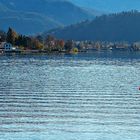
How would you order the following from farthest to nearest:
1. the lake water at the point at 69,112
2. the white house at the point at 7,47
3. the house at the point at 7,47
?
the house at the point at 7,47 < the white house at the point at 7,47 < the lake water at the point at 69,112

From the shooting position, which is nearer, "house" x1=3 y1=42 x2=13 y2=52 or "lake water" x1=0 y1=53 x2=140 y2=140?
"lake water" x1=0 y1=53 x2=140 y2=140

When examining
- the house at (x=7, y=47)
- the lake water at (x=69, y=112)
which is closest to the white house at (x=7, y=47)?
the house at (x=7, y=47)

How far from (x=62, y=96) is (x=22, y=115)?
11407 mm

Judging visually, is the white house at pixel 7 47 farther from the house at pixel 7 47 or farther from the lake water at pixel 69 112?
the lake water at pixel 69 112

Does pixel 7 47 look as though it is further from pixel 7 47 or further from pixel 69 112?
pixel 69 112

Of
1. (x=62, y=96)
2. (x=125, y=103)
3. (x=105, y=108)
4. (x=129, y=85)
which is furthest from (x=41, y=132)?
(x=129, y=85)

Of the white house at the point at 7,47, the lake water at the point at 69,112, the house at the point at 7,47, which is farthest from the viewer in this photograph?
the house at the point at 7,47

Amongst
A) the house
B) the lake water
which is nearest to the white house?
the house

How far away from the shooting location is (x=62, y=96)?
44281mm

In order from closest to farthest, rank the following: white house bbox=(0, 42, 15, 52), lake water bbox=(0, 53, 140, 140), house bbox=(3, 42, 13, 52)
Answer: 1. lake water bbox=(0, 53, 140, 140)
2. white house bbox=(0, 42, 15, 52)
3. house bbox=(3, 42, 13, 52)

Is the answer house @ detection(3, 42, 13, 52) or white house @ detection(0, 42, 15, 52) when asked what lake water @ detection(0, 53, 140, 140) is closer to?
white house @ detection(0, 42, 15, 52)

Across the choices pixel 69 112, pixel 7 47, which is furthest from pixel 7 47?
pixel 69 112

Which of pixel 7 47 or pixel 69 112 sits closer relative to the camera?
pixel 69 112

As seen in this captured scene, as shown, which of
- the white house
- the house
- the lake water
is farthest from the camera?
the house
